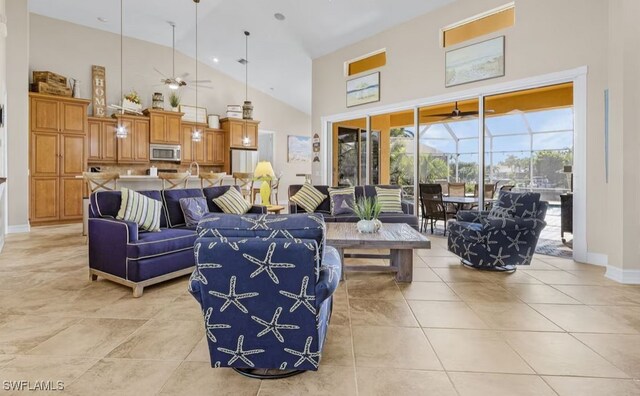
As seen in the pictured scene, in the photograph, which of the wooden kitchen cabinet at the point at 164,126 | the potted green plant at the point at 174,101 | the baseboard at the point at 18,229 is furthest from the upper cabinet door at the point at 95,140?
the baseboard at the point at 18,229

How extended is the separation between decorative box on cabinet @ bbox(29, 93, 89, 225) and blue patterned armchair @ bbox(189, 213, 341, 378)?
23.5ft

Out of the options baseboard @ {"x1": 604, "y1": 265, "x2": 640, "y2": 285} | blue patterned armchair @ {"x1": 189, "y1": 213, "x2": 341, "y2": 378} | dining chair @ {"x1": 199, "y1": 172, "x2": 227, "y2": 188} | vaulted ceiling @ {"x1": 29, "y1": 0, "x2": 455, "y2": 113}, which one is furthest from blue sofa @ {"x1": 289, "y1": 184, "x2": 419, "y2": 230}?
blue patterned armchair @ {"x1": 189, "y1": 213, "x2": 341, "y2": 378}

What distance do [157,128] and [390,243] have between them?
7.15 metres

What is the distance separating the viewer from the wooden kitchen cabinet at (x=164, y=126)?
834 cm

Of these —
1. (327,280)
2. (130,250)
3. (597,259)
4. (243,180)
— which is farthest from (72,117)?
(597,259)

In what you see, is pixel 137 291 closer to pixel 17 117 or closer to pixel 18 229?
pixel 18 229

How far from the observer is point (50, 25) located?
7266 mm

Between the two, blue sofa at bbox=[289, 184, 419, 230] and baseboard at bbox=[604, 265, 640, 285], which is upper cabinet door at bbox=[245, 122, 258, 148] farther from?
baseboard at bbox=[604, 265, 640, 285]

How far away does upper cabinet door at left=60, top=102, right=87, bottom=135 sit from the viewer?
711cm

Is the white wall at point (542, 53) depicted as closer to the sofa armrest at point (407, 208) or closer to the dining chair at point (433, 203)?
the dining chair at point (433, 203)

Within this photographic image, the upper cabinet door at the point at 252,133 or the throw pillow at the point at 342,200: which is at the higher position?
the upper cabinet door at the point at 252,133

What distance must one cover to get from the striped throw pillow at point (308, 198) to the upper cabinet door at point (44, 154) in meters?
5.12

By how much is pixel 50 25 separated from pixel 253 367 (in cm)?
877

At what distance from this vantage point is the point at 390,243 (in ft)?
10.8
